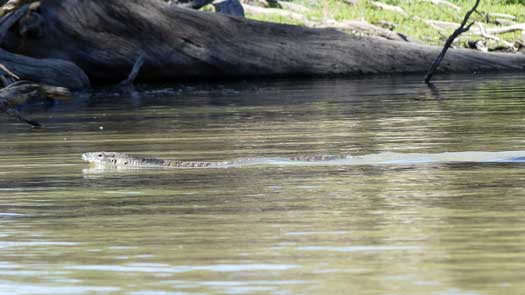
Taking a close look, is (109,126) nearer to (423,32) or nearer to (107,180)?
(107,180)

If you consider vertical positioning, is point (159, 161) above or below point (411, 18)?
above

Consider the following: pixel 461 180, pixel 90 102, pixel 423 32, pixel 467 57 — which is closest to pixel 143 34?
pixel 90 102

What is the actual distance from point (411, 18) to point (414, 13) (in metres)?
0.98

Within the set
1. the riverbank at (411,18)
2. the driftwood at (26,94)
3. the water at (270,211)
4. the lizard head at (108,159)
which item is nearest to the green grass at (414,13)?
the riverbank at (411,18)

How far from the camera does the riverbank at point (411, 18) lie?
2853cm

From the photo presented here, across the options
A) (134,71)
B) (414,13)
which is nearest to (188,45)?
(134,71)

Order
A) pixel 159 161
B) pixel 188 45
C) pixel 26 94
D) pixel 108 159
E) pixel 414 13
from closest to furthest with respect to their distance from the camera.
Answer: pixel 159 161 < pixel 108 159 < pixel 26 94 < pixel 188 45 < pixel 414 13

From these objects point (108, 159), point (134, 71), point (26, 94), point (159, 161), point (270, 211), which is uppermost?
point (270, 211)

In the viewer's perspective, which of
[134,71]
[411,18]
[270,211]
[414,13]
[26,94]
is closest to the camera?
[270,211]

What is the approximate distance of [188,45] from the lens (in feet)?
72.7

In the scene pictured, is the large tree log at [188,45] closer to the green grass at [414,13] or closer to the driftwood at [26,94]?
the green grass at [414,13]

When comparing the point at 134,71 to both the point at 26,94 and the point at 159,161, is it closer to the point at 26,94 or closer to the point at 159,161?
the point at 26,94

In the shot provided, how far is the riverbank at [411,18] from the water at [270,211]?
570 inches

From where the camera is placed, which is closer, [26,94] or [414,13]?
[26,94]
